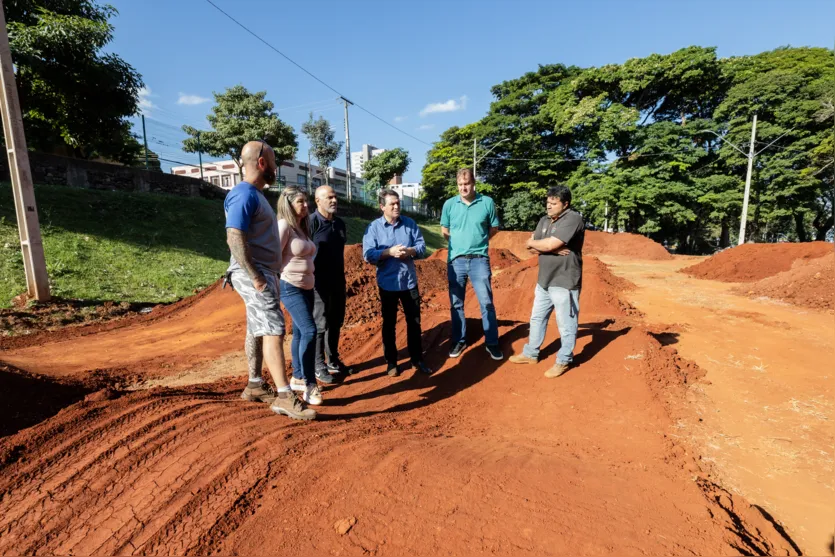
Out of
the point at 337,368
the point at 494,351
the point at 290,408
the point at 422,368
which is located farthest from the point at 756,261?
the point at 290,408

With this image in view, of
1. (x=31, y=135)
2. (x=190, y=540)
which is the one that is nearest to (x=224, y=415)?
(x=190, y=540)

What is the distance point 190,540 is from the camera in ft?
5.25

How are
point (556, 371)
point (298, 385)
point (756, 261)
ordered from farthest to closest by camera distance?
point (756, 261) < point (556, 371) < point (298, 385)

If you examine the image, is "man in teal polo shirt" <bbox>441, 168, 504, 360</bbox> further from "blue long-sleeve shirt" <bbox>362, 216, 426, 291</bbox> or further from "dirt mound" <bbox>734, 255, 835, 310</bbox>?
"dirt mound" <bbox>734, 255, 835, 310</bbox>

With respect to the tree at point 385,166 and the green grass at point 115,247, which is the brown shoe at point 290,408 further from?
the tree at point 385,166

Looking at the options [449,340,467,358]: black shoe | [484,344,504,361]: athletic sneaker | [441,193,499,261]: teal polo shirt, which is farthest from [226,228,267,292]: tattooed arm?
[484,344,504,361]: athletic sneaker

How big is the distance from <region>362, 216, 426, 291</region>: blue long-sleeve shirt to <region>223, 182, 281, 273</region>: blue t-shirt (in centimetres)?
110

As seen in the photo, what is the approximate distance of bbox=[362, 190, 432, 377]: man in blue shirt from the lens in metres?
3.84

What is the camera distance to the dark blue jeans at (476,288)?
13.6 feet

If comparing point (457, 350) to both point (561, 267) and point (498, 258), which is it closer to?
point (561, 267)

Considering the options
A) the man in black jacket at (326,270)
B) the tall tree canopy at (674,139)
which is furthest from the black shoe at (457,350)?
the tall tree canopy at (674,139)

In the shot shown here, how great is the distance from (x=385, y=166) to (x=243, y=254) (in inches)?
1313

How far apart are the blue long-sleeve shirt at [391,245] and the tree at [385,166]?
30.6m

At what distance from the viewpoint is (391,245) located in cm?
399
